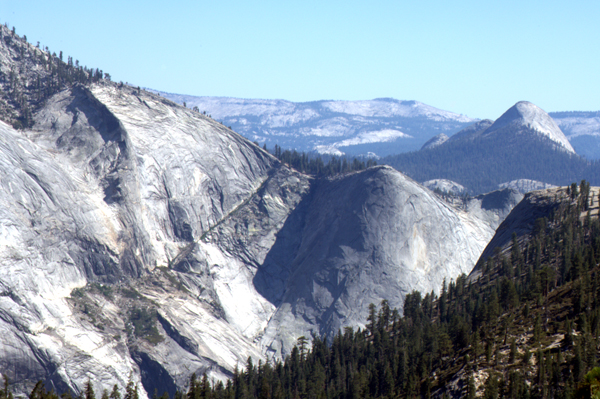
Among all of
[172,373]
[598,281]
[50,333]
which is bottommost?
[172,373]

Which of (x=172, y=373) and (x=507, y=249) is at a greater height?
(x=507, y=249)

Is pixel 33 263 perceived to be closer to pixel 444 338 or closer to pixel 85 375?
pixel 85 375

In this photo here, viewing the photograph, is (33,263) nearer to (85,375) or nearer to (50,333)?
(50,333)

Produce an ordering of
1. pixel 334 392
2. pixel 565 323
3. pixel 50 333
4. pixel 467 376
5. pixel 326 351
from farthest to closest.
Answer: pixel 50 333 < pixel 326 351 < pixel 334 392 < pixel 565 323 < pixel 467 376

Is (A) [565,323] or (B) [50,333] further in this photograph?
(B) [50,333]

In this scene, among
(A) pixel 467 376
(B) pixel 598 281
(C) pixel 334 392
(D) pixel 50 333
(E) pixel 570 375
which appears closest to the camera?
(E) pixel 570 375

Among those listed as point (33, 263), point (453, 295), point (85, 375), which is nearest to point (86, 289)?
point (33, 263)
